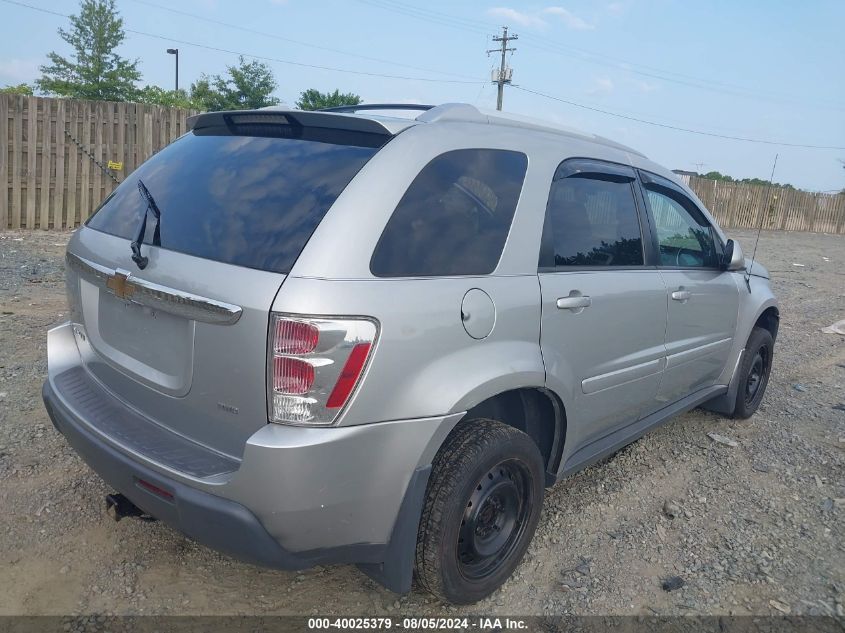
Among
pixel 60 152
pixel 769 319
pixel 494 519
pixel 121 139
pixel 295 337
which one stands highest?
pixel 121 139

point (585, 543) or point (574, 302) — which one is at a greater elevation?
point (574, 302)

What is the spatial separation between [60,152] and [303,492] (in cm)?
1060

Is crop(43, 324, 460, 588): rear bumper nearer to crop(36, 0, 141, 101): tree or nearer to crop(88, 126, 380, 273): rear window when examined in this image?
crop(88, 126, 380, 273): rear window

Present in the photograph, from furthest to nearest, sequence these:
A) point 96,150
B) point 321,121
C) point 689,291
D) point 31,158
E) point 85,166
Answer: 1. point 96,150
2. point 85,166
3. point 31,158
4. point 689,291
5. point 321,121

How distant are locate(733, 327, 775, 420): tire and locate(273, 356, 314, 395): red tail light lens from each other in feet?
12.1

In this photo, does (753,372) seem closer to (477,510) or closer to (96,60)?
(477,510)

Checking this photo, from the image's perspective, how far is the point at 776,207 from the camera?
22375 millimetres

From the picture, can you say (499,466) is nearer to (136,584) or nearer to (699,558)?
(699,558)

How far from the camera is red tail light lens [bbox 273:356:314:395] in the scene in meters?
1.98

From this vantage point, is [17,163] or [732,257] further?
[17,163]

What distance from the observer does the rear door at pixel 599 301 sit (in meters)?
2.79

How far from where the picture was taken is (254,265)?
209cm

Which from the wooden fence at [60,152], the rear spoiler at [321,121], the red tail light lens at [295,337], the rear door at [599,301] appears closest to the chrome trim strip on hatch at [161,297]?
the red tail light lens at [295,337]

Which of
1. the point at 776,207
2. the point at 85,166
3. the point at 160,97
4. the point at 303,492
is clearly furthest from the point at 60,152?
the point at 160,97
